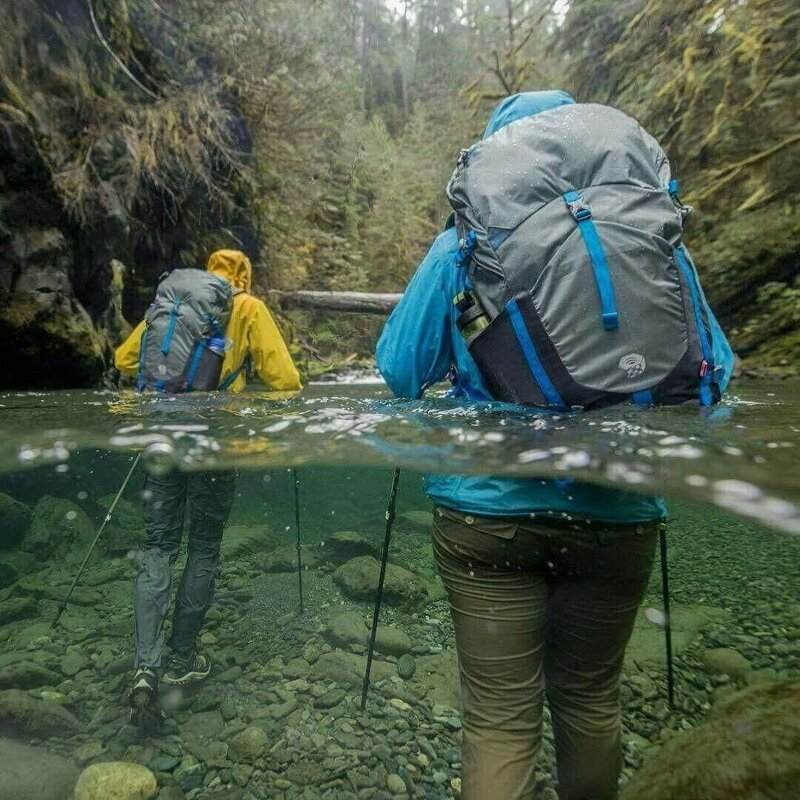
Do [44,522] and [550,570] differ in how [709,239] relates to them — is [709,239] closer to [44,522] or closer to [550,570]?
[550,570]

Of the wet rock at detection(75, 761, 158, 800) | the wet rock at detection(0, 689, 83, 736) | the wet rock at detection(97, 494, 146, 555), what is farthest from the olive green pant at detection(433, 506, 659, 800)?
the wet rock at detection(97, 494, 146, 555)

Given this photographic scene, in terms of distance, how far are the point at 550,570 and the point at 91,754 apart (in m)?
3.14

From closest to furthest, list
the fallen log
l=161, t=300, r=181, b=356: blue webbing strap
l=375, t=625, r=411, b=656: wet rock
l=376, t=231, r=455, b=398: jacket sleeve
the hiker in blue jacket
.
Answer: the hiker in blue jacket → l=376, t=231, r=455, b=398: jacket sleeve → l=161, t=300, r=181, b=356: blue webbing strap → l=375, t=625, r=411, b=656: wet rock → the fallen log

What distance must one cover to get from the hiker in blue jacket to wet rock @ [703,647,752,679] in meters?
2.78

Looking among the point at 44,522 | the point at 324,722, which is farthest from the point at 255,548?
the point at 324,722

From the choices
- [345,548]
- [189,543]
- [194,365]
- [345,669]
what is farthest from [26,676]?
[345,548]

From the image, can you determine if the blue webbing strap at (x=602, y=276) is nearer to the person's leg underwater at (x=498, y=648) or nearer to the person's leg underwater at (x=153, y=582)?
the person's leg underwater at (x=498, y=648)

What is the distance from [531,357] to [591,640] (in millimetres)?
1090

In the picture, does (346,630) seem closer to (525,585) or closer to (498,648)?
(498,648)

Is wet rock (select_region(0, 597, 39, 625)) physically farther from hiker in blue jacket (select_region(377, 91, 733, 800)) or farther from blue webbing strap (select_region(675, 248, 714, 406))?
blue webbing strap (select_region(675, 248, 714, 406))

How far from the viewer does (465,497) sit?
179 centimetres

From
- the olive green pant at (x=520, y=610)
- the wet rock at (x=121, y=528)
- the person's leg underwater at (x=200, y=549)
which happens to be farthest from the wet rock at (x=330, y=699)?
the wet rock at (x=121, y=528)

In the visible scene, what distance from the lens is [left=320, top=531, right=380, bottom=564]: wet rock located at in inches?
271

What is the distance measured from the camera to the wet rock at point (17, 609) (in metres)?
4.92
